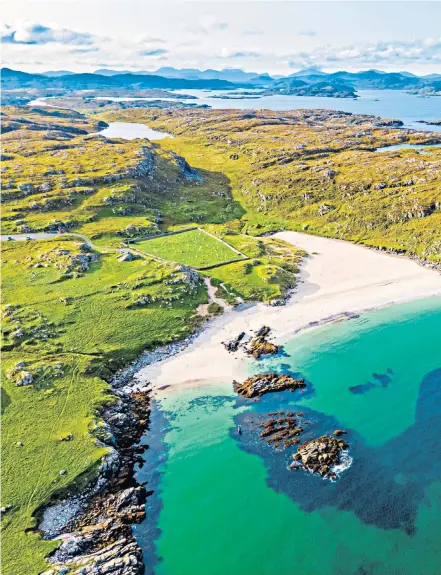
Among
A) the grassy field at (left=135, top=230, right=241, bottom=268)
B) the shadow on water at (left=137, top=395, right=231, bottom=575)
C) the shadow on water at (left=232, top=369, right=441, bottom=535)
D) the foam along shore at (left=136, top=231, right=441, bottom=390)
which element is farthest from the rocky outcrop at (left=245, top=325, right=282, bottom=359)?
the grassy field at (left=135, top=230, right=241, bottom=268)

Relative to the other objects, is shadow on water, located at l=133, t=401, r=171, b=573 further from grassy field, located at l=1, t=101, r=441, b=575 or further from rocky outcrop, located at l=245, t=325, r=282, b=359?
rocky outcrop, located at l=245, t=325, r=282, b=359

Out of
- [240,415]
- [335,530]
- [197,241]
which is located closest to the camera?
[335,530]

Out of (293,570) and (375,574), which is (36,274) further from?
(375,574)

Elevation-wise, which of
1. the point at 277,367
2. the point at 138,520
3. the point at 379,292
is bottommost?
the point at 138,520

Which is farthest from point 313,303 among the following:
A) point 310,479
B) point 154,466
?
point 154,466

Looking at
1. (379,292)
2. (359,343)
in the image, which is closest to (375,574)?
(359,343)

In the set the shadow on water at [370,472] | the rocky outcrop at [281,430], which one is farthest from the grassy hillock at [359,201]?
the rocky outcrop at [281,430]
